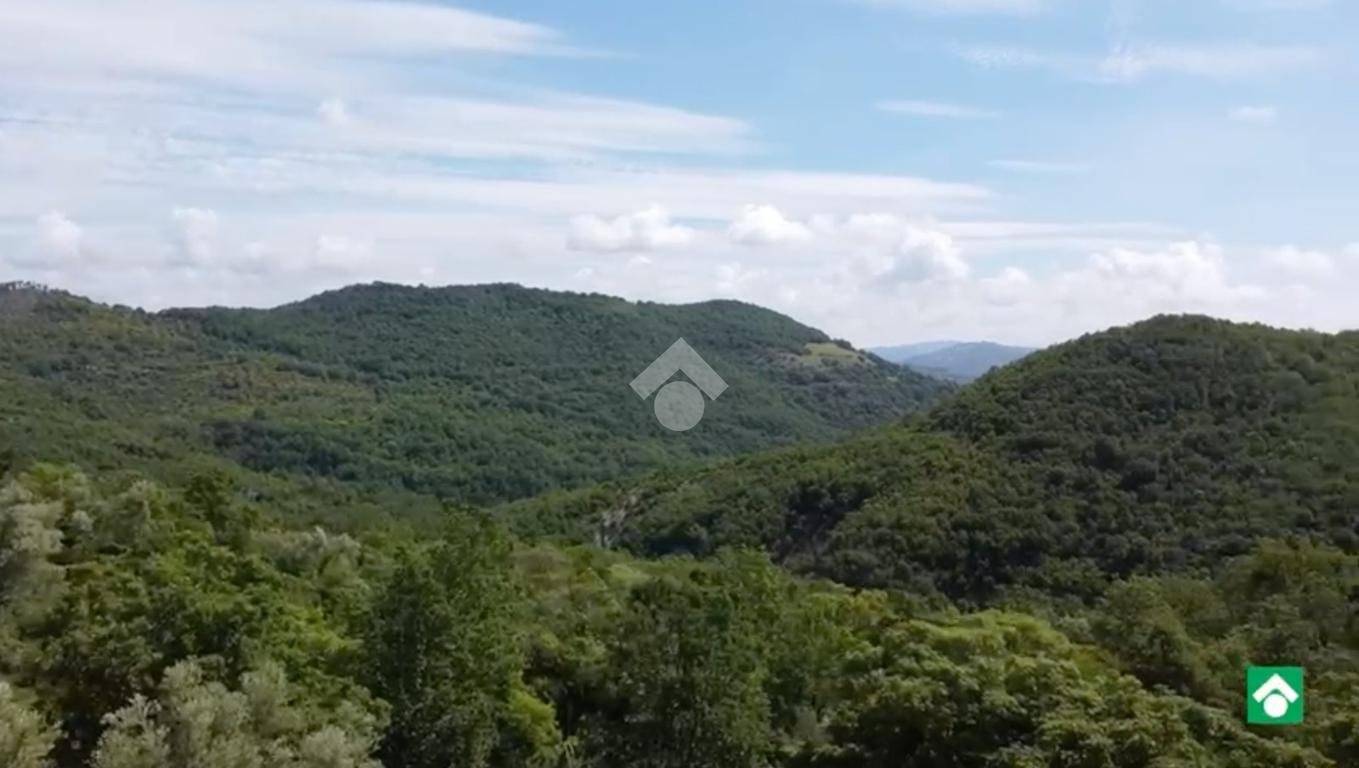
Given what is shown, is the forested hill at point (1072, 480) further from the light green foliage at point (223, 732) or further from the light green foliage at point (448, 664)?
the light green foliage at point (223, 732)

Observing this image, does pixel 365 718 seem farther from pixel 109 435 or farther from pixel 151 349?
pixel 151 349

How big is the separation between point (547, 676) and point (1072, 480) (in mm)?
42012

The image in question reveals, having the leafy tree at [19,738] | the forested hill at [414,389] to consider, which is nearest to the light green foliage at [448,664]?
the leafy tree at [19,738]

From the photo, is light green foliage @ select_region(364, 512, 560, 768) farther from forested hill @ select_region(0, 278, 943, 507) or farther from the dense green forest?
forested hill @ select_region(0, 278, 943, 507)

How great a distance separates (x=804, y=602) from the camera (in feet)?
113

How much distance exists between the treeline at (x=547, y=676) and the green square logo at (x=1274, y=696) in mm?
437

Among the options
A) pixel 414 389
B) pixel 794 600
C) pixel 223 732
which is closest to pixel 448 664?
pixel 223 732

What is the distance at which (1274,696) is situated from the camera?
24469 mm

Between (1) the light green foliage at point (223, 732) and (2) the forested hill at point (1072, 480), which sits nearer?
(1) the light green foliage at point (223, 732)

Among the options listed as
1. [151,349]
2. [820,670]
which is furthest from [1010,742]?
[151,349]

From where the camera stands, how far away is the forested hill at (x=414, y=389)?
109938mm

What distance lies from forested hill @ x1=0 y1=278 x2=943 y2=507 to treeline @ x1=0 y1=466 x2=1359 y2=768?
51985mm

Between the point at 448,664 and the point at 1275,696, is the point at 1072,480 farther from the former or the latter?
the point at 448,664

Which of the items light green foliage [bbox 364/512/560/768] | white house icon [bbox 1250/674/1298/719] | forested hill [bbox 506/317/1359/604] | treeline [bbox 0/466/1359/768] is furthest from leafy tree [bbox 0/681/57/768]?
forested hill [bbox 506/317/1359/604]
